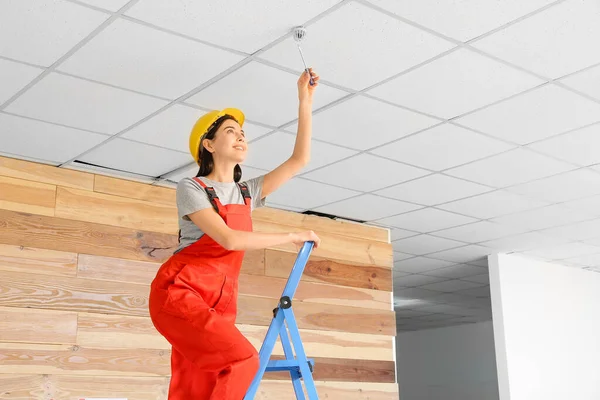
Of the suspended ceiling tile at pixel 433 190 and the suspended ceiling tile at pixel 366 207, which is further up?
the suspended ceiling tile at pixel 366 207

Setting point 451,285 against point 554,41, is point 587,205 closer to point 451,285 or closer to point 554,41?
point 554,41

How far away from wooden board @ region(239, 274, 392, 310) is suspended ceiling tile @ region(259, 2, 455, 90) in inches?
85.2

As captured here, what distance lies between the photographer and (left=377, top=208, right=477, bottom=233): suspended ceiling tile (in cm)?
561

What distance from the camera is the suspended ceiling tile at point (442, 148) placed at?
4.02 metres

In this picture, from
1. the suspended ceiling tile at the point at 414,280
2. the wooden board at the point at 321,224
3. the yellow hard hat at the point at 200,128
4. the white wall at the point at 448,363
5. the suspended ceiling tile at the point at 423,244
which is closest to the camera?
the yellow hard hat at the point at 200,128

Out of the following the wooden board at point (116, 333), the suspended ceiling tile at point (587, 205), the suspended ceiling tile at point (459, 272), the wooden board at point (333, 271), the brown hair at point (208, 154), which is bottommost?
the wooden board at point (116, 333)

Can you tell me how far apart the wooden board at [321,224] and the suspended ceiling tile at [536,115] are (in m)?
1.96

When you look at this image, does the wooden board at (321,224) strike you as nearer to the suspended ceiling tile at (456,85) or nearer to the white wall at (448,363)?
the suspended ceiling tile at (456,85)

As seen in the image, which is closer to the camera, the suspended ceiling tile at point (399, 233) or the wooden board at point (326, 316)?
the wooden board at point (326, 316)

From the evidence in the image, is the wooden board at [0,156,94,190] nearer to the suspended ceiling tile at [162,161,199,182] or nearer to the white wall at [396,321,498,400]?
the suspended ceiling tile at [162,161,199,182]

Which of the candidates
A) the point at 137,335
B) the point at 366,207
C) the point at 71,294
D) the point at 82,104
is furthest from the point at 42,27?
the point at 366,207

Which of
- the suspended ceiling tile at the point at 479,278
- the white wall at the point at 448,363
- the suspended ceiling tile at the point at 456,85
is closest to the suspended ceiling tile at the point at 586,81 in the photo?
the suspended ceiling tile at the point at 456,85

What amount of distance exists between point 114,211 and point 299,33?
2.23 meters

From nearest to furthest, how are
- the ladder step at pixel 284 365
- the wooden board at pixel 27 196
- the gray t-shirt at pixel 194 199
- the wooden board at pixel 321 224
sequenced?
the gray t-shirt at pixel 194 199 < the ladder step at pixel 284 365 < the wooden board at pixel 27 196 < the wooden board at pixel 321 224
